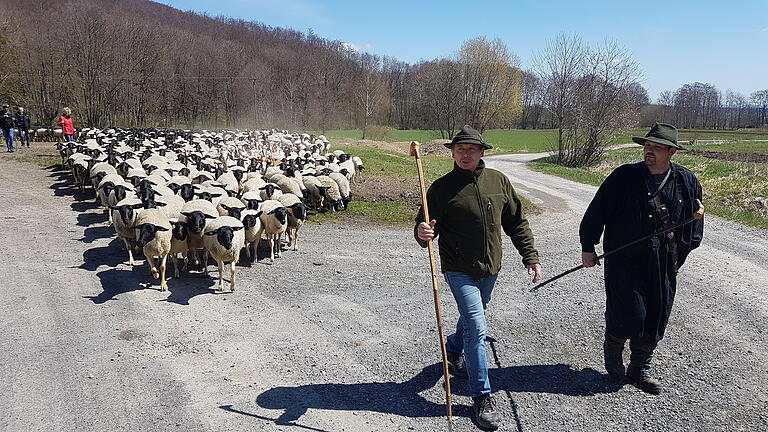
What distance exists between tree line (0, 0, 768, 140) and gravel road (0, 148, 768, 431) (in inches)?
1078

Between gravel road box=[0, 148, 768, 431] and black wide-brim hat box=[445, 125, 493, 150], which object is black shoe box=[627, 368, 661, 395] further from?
black wide-brim hat box=[445, 125, 493, 150]

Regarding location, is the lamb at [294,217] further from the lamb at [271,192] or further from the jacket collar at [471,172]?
the jacket collar at [471,172]

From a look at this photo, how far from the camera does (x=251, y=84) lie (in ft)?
196

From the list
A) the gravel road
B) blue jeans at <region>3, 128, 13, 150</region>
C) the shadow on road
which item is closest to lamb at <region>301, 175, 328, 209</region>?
the gravel road

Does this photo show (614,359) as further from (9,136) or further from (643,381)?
(9,136)

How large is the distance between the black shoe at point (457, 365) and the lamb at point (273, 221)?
5.03 meters

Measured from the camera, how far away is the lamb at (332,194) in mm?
13211

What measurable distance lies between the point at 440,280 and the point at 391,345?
8.64 feet

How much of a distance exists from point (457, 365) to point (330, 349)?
1493mm

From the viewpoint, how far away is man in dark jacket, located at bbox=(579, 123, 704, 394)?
4371mm

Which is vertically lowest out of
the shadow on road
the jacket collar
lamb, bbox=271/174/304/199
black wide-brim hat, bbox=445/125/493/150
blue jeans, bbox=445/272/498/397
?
the shadow on road

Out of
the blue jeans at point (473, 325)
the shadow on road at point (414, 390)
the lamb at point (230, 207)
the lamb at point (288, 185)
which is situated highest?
the lamb at point (288, 185)

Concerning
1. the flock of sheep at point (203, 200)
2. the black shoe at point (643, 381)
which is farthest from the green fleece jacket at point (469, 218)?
the flock of sheep at point (203, 200)

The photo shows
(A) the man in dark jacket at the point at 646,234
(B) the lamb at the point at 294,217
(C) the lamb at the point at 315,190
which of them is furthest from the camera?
(C) the lamb at the point at 315,190
